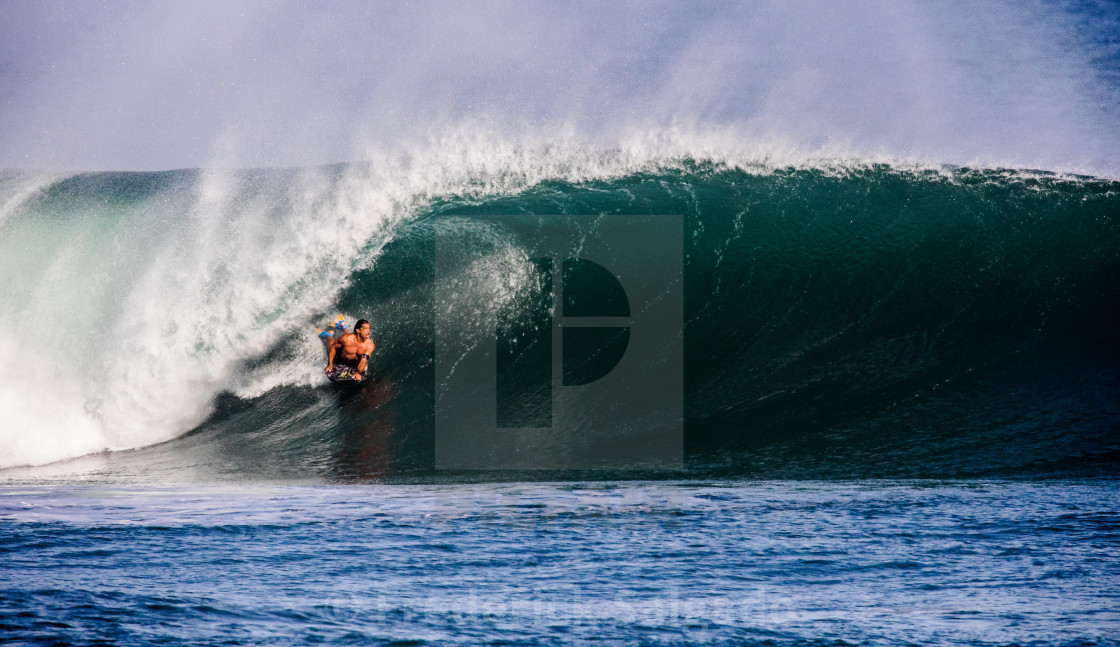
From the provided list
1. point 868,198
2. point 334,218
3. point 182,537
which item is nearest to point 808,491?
point 182,537

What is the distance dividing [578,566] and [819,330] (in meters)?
4.85

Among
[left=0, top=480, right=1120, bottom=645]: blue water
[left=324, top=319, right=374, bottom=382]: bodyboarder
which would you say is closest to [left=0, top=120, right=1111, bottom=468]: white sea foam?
[left=324, top=319, right=374, bottom=382]: bodyboarder

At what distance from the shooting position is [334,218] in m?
10.0

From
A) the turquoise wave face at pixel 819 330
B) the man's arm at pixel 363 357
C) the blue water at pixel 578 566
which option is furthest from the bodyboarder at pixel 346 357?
the blue water at pixel 578 566

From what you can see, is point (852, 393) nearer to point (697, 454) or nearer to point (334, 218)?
Result: point (697, 454)

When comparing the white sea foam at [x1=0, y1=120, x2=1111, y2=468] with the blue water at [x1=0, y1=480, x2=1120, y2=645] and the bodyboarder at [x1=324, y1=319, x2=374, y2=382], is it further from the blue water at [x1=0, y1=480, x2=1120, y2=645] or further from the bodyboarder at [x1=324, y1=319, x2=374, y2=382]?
the blue water at [x1=0, y1=480, x2=1120, y2=645]

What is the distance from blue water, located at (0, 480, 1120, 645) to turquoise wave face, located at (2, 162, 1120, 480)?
112 centimetres

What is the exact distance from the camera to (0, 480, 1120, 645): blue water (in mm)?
3346

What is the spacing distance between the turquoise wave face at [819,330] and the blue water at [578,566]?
112 cm

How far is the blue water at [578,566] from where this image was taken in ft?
11.0

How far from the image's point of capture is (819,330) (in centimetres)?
837

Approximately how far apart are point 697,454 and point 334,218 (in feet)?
16.6

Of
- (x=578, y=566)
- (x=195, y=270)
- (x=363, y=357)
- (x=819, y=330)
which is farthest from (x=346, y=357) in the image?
(x=578, y=566)

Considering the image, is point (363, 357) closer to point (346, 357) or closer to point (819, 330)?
point (346, 357)
